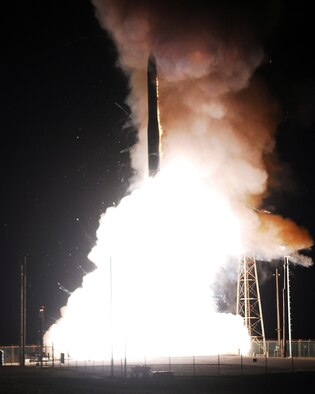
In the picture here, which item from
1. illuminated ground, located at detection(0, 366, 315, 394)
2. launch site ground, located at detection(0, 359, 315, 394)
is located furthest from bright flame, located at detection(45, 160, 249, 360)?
illuminated ground, located at detection(0, 366, 315, 394)

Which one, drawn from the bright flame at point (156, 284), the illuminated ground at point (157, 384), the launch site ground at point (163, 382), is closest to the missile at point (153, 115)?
the bright flame at point (156, 284)

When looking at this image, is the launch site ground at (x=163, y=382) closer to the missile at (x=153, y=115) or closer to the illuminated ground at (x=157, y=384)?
the illuminated ground at (x=157, y=384)

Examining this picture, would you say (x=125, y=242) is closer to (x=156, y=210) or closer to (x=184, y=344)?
(x=156, y=210)

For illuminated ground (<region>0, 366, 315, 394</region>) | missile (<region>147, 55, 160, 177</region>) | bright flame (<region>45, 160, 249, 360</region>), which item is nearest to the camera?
illuminated ground (<region>0, 366, 315, 394</region>)

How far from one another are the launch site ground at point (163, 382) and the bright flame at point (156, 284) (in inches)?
706

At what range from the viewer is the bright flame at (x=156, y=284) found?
6288 centimetres

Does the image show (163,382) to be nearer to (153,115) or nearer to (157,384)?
(157,384)

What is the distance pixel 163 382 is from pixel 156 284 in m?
26.7

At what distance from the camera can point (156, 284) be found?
2532 inches

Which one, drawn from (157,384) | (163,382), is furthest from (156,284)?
(157,384)

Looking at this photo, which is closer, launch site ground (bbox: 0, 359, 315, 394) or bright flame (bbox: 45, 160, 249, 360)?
launch site ground (bbox: 0, 359, 315, 394)

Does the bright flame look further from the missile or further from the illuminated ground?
the illuminated ground

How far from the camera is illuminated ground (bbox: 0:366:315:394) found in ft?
111

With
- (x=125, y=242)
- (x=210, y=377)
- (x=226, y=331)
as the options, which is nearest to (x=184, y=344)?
(x=226, y=331)
